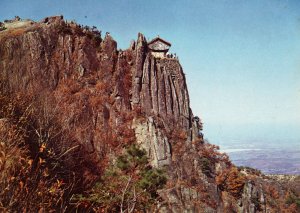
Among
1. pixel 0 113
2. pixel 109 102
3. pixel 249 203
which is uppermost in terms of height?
pixel 109 102

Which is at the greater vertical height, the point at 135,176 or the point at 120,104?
the point at 120,104

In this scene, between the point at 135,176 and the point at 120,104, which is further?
the point at 120,104

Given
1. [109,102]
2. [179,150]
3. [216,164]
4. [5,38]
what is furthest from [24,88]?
[216,164]

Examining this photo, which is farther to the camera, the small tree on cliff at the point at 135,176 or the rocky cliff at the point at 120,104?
the rocky cliff at the point at 120,104

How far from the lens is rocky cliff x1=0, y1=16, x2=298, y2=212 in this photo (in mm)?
34719

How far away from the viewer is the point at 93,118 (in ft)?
123

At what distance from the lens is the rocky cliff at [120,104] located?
34.7 m

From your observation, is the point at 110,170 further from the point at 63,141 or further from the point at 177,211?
the point at 177,211

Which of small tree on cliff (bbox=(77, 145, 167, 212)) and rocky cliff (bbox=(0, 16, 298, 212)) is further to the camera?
rocky cliff (bbox=(0, 16, 298, 212))

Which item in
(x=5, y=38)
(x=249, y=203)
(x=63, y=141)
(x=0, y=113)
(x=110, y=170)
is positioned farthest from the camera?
(x=249, y=203)

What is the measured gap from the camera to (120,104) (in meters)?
39.8

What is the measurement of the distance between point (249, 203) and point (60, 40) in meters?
37.3

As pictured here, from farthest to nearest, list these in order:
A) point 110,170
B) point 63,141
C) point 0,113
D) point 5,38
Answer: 1. point 5,38
2. point 110,170
3. point 63,141
4. point 0,113

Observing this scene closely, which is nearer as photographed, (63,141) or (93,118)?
(63,141)
